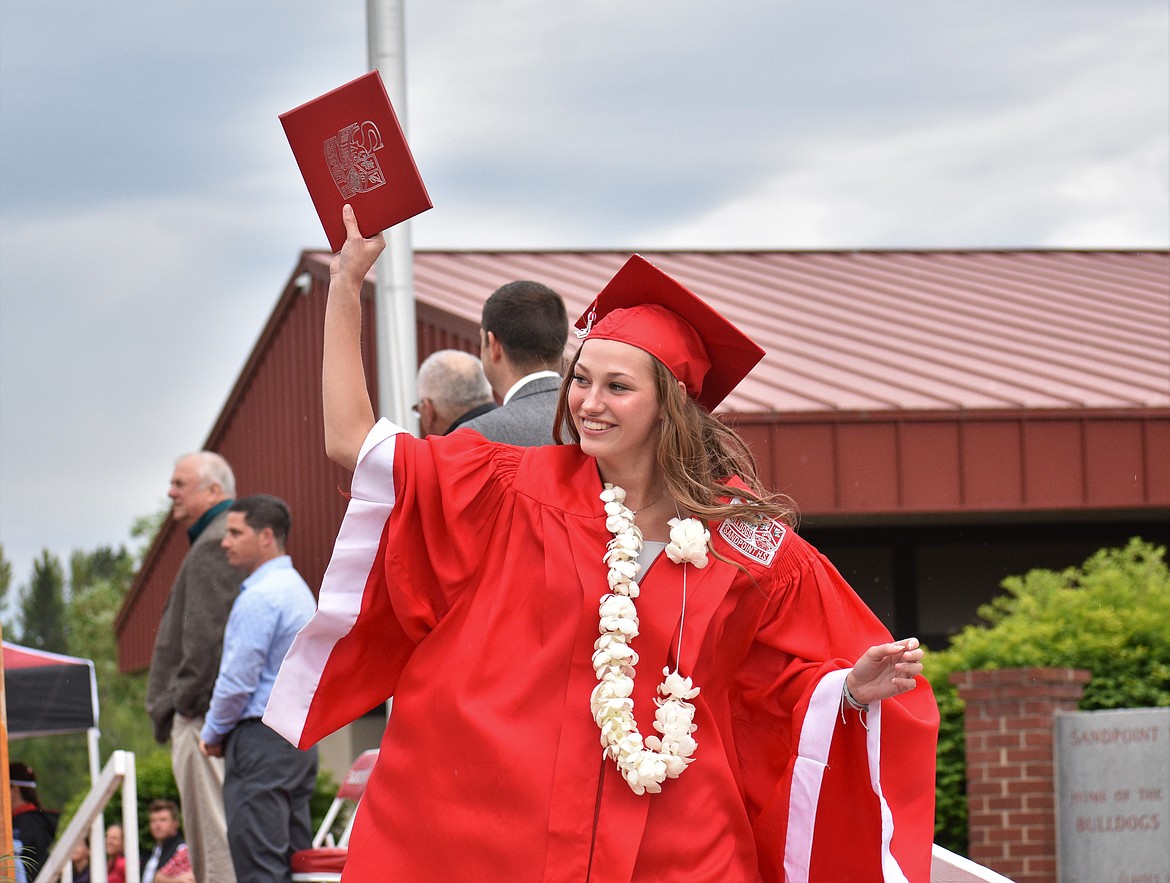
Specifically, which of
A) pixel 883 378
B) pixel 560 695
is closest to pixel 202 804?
pixel 560 695

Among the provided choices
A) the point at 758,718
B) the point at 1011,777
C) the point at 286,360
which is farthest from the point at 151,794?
the point at 758,718

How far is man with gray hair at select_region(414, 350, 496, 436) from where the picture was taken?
18.3 feet

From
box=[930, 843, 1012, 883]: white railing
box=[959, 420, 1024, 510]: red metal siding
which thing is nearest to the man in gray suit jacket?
box=[930, 843, 1012, 883]: white railing

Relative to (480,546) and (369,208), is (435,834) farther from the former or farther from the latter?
(369,208)

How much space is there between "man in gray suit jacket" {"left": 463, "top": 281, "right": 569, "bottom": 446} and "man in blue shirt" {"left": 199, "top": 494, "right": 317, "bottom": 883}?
5.16 feet

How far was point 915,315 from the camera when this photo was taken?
543 inches

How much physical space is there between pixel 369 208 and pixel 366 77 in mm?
264

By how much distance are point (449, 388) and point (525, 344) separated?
71 centimetres

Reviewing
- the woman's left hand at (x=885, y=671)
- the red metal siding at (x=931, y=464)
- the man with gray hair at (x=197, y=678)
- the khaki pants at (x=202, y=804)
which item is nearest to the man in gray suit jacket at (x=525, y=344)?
the woman's left hand at (x=885, y=671)

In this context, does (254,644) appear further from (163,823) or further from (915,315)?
(915,315)

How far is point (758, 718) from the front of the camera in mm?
3408

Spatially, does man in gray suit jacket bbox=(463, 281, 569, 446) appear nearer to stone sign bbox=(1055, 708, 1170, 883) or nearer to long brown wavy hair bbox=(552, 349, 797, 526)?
long brown wavy hair bbox=(552, 349, 797, 526)

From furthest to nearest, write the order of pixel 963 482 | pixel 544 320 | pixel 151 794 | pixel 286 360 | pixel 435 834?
1. pixel 286 360
2. pixel 151 794
3. pixel 963 482
4. pixel 544 320
5. pixel 435 834

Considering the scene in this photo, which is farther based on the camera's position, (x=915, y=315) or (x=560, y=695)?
(x=915, y=315)
